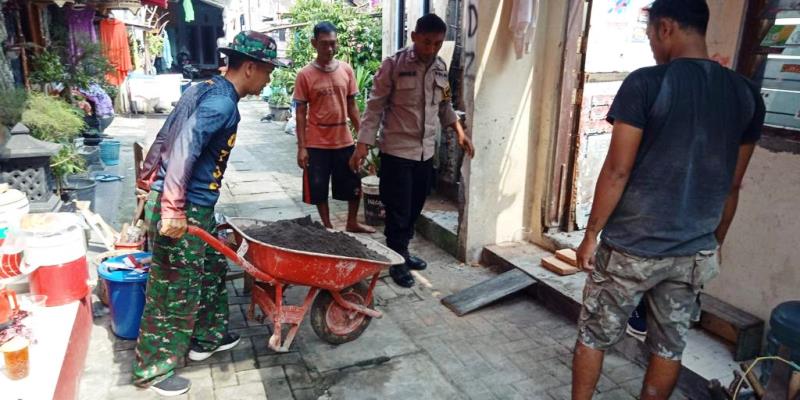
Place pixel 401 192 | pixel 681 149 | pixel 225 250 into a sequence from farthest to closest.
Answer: pixel 401 192
pixel 225 250
pixel 681 149

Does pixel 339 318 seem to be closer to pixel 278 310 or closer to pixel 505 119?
pixel 278 310

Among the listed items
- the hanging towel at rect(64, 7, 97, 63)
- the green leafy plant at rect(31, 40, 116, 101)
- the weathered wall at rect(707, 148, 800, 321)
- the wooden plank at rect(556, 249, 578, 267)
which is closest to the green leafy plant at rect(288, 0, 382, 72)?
the green leafy plant at rect(31, 40, 116, 101)

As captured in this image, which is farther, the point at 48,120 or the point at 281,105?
the point at 281,105

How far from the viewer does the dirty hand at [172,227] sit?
2902 mm

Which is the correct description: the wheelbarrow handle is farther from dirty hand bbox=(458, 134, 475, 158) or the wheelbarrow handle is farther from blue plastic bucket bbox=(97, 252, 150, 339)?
dirty hand bbox=(458, 134, 475, 158)

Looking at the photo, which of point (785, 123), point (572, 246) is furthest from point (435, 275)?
→ point (785, 123)

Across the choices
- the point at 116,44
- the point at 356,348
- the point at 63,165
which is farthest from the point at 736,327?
the point at 116,44

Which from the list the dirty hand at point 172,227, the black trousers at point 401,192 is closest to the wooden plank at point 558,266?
the black trousers at point 401,192

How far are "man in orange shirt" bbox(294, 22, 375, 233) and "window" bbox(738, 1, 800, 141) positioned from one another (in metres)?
3.40

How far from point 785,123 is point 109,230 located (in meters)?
5.56

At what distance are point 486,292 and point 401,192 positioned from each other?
1109 mm

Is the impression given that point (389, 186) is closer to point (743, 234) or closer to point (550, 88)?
point (550, 88)

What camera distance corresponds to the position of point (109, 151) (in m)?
8.79

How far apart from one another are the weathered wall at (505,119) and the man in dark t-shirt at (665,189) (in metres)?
2.45
